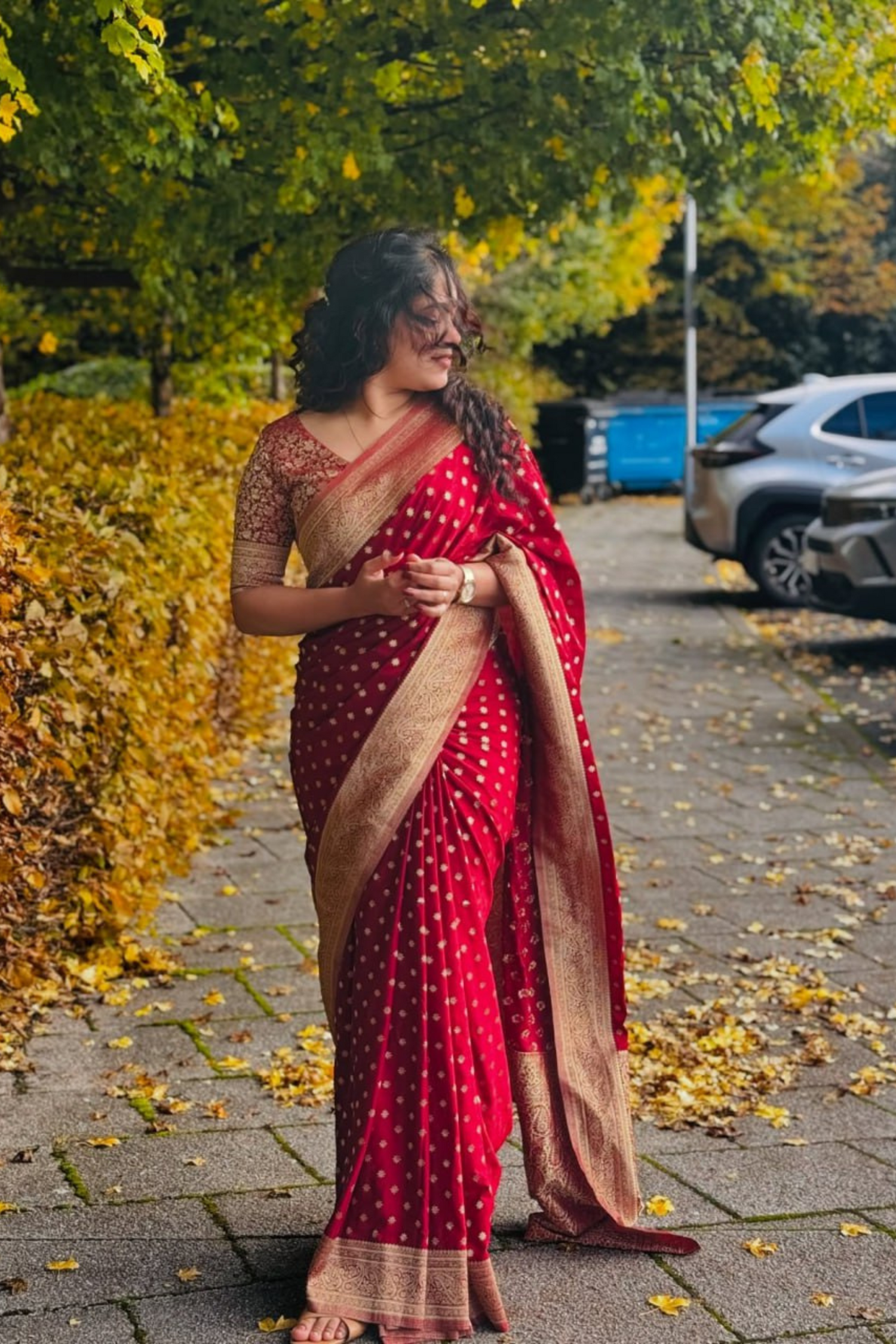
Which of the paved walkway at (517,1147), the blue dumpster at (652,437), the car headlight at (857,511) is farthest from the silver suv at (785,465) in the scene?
the blue dumpster at (652,437)

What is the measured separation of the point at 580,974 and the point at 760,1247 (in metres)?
0.65

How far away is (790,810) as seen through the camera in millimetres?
8453

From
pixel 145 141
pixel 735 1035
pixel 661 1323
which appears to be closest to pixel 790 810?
pixel 735 1035

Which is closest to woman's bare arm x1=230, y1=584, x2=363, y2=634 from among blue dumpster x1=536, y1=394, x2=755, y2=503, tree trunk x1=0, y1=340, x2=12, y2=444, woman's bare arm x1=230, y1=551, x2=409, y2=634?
woman's bare arm x1=230, y1=551, x2=409, y2=634

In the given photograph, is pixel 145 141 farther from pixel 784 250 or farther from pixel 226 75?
pixel 784 250

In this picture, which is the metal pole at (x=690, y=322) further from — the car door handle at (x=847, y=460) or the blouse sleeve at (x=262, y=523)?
the blouse sleeve at (x=262, y=523)

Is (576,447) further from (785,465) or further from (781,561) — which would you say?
(785,465)

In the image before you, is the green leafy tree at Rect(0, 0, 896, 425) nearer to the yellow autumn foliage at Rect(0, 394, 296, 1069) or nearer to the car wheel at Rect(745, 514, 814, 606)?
the yellow autumn foliage at Rect(0, 394, 296, 1069)

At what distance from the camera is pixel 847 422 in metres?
15.2

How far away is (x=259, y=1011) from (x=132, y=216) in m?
4.91

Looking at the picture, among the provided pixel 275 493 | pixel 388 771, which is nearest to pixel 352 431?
pixel 275 493

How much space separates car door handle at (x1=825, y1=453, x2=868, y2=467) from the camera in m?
14.9

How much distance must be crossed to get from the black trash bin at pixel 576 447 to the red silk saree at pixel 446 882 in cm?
2334

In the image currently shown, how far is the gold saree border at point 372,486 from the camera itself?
3.57m
